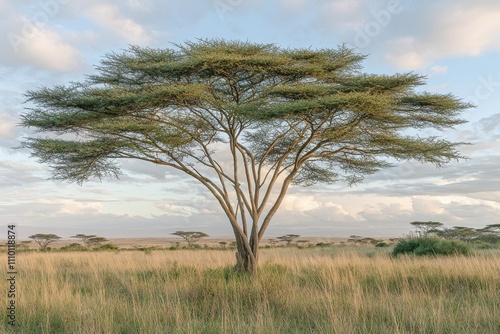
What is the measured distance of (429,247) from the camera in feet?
67.3

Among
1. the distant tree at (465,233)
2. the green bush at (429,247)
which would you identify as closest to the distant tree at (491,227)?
the distant tree at (465,233)

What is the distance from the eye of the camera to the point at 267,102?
1234 cm

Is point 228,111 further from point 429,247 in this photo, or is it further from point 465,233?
point 465,233

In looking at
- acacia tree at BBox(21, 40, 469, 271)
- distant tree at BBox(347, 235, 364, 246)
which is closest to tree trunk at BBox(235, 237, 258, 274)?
acacia tree at BBox(21, 40, 469, 271)

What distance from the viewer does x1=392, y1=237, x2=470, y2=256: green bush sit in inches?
800

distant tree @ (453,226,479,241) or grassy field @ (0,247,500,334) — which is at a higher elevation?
distant tree @ (453,226,479,241)

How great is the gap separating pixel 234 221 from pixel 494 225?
140 feet

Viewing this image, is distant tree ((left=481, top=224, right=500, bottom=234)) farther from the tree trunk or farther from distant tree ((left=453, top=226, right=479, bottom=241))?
the tree trunk

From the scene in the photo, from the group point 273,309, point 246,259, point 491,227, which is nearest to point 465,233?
point 491,227

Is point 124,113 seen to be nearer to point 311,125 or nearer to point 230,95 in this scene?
point 230,95

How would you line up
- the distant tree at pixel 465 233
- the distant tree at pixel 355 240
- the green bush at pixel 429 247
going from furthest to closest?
1. the distant tree at pixel 355 240
2. the distant tree at pixel 465 233
3. the green bush at pixel 429 247

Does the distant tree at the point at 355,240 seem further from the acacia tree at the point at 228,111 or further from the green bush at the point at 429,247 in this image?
the acacia tree at the point at 228,111

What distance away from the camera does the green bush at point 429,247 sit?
20.3 meters

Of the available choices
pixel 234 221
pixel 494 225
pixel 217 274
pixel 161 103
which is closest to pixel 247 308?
pixel 217 274
